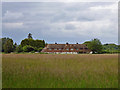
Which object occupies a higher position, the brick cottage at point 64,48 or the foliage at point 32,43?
the foliage at point 32,43

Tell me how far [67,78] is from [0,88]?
8.15 ft

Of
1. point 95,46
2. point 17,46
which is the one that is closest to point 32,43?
point 17,46

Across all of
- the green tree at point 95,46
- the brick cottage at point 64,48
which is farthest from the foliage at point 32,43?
the green tree at point 95,46

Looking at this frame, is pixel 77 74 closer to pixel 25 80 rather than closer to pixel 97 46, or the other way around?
pixel 25 80

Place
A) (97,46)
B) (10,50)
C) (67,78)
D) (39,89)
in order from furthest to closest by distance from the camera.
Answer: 1. (97,46)
2. (10,50)
3. (67,78)
4. (39,89)

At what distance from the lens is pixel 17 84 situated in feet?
20.2

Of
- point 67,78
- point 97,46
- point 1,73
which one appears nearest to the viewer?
point 67,78

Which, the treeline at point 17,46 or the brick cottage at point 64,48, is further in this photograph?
the brick cottage at point 64,48

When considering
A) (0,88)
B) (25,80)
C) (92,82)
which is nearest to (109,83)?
(92,82)

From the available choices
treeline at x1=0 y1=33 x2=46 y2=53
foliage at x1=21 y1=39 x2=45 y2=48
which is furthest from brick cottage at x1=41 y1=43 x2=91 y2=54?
treeline at x1=0 y1=33 x2=46 y2=53

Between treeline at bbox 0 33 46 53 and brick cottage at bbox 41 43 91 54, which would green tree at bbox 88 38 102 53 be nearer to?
brick cottage at bbox 41 43 91 54

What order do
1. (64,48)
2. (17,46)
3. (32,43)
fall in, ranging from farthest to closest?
1. (64,48)
2. (32,43)
3. (17,46)

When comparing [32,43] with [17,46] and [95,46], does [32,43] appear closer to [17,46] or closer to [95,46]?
[17,46]

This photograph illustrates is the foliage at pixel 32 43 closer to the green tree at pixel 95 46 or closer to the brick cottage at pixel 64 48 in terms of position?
the brick cottage at pixel 64 48
